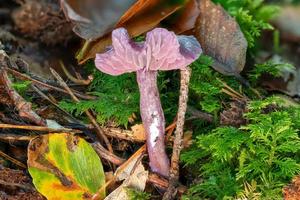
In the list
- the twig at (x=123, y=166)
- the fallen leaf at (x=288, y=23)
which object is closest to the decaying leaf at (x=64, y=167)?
the twig at (x=123, y=166)

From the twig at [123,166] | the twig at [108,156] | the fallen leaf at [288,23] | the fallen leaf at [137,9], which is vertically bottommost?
the fallen leaf at [288,23]

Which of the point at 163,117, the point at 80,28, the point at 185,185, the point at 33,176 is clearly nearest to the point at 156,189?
the point at 185,185

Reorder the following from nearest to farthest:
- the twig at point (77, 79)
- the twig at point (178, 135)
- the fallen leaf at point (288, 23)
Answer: the twig at point (178, 135) < the twig at point (77, 79) < the fallen leaf at point (288, 23)

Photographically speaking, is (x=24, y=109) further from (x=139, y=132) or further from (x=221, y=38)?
(x=221, y=38)

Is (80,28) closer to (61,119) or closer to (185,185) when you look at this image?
(61,119)

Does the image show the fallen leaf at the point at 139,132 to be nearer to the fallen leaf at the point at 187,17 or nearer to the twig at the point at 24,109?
the twig at the point at 24,109

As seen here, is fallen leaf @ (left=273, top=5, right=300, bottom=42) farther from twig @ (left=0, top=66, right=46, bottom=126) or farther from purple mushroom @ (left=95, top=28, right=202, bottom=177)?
twig @ (left=0, top=66, right=46, bottom=126)
